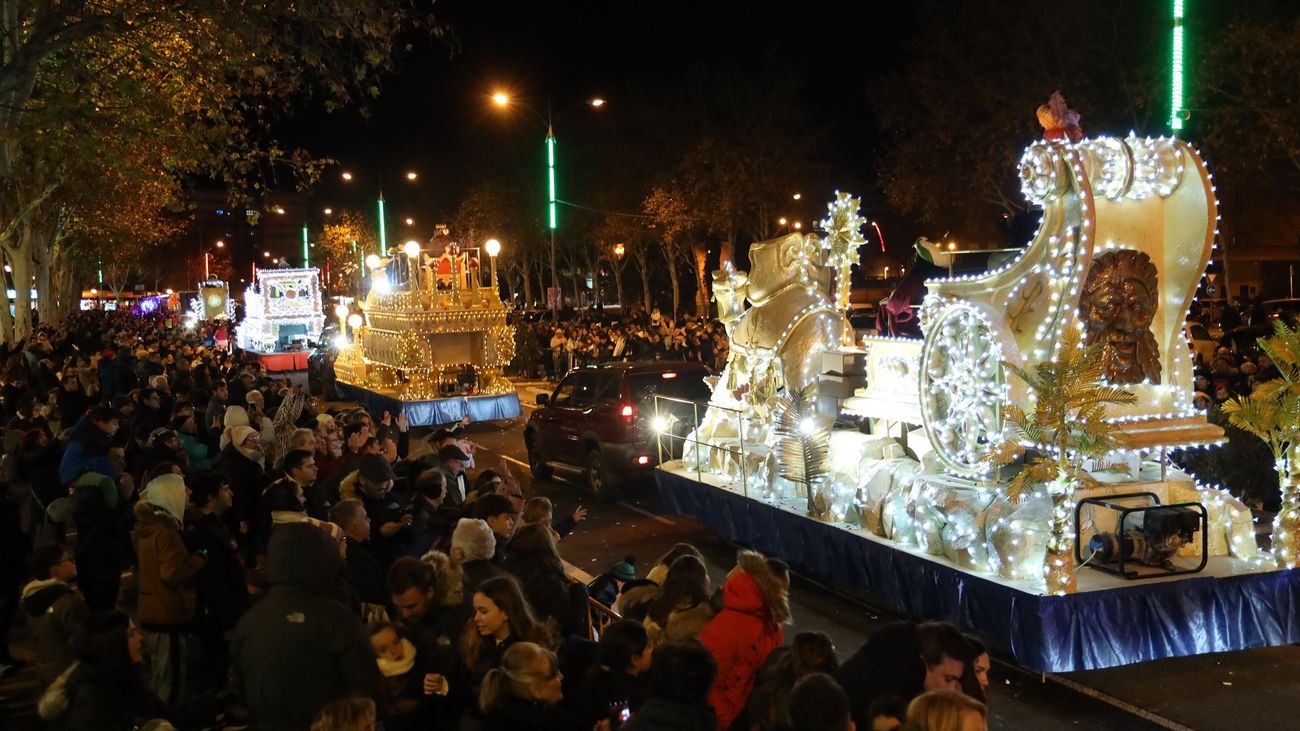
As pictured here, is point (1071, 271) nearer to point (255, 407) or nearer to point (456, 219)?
point (255, 407)

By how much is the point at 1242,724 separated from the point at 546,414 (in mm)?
10656

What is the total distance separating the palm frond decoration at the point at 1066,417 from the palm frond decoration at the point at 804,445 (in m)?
2.68

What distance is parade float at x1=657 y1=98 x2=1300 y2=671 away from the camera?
7.70 meters

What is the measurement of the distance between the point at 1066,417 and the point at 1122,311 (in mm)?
1320

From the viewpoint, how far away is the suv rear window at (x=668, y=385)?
1470cm

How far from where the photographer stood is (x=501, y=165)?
198ft

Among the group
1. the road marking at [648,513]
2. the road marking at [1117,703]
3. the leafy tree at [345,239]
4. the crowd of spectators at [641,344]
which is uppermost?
the leafy tree at [345,239]

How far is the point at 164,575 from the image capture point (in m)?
6.52

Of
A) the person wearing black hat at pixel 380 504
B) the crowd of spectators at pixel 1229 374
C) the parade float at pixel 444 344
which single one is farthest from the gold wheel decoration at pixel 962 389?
the parade float at pixel 444 344

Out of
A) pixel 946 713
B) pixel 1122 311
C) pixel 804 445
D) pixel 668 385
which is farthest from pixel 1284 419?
pixel 668 385

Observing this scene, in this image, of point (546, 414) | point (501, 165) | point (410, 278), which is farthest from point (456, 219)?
point (546, 414)

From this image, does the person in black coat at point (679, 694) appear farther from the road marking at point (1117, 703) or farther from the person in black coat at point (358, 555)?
the road marking at point (1117, 703)

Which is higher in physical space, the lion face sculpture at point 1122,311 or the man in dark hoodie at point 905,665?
the lion face sculpture at point 1122,311

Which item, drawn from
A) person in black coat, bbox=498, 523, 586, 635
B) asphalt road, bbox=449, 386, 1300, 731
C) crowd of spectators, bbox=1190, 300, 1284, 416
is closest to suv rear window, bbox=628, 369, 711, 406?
asphalt road, bbox=449, 386, 1300, 731
